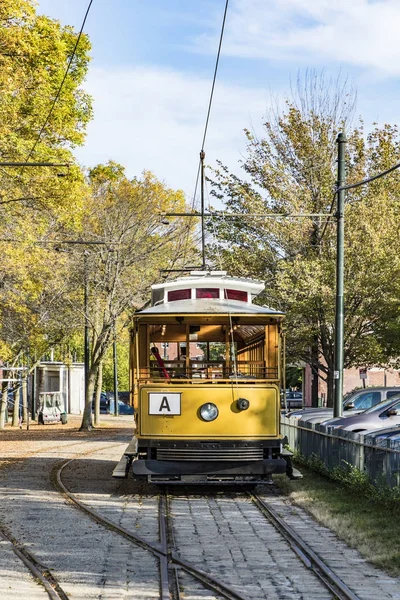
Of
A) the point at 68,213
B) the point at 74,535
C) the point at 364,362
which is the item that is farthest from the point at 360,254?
the point at 74,535

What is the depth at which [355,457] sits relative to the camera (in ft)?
51.8

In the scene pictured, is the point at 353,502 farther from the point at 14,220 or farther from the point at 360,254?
the point at 360,254

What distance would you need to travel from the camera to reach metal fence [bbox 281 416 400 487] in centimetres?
1357

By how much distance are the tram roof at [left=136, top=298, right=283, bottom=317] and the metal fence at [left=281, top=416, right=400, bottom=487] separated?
2.43m

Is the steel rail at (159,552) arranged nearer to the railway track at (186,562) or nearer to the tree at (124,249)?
the railway track at (186,562)

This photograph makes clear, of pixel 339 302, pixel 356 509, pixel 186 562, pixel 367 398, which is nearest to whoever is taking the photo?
pixel 186 562

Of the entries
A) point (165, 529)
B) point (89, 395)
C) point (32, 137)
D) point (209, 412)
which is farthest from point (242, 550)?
point (89, 395)

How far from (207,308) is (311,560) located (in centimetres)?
666

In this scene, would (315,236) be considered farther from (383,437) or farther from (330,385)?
(383,437)

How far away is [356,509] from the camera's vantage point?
44.3 ft

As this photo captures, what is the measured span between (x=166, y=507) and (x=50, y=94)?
48.6 ft

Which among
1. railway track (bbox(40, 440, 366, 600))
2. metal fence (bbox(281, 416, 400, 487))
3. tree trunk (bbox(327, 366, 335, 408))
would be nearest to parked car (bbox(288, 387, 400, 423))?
tree trunk (bbox(327, 366, 335, 408))

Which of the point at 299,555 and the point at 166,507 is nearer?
the point at 299,555

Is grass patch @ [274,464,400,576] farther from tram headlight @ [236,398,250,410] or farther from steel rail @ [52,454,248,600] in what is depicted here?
steel rail @ [52,454,248,600]
